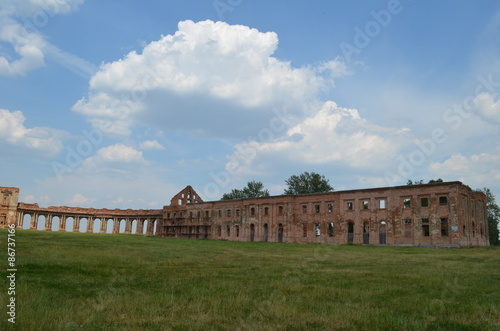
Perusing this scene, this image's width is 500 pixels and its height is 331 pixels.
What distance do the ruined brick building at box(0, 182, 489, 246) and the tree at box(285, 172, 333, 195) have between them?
20.9 meters

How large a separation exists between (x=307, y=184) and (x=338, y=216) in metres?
31.6

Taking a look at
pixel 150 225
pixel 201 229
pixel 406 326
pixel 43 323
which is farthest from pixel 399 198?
pixel 150 225

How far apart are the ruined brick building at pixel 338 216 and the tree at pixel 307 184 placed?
20939mm

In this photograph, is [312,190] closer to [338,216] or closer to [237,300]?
[338,216]

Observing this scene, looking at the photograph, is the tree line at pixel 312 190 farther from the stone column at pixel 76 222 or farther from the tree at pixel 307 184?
the stone column at pixel 76 222

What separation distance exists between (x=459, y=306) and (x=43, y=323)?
7354 mm

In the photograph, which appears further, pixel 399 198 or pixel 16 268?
pixel 399 198

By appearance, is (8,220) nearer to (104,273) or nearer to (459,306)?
(104,273)

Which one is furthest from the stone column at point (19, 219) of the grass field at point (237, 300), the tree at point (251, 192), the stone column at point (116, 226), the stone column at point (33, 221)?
the grass field at point (237, 300)

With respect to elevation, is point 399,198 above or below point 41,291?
above

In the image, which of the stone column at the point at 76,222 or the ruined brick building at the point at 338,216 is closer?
the ruined brick building at the point at 338,216

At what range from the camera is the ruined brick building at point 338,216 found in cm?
3925

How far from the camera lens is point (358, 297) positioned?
830cm

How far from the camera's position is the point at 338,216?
4709 cm
